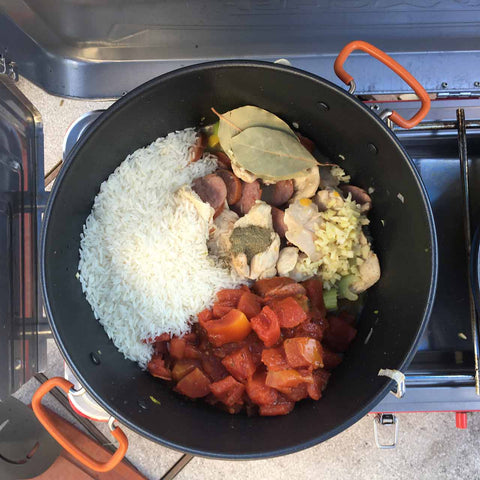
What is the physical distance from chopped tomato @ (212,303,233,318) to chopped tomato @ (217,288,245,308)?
0.01 m

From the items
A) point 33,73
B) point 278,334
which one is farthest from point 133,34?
point 278,334

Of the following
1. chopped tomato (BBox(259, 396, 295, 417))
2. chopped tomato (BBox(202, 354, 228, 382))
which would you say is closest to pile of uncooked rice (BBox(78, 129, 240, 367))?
chopped tomato (BBox(202, 354, 228, 382))

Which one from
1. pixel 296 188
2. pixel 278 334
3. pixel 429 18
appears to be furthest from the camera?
pixel 429 18

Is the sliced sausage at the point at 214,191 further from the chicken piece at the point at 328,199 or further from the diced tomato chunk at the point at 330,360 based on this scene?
the diced tomato chunk at the point at 330,360

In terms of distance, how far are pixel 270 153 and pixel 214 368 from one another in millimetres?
644

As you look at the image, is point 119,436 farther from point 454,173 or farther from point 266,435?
point 454,173

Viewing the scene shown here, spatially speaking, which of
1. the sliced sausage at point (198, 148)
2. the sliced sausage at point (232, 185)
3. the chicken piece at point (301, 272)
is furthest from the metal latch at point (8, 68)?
the chicken piece at point (301, 272)

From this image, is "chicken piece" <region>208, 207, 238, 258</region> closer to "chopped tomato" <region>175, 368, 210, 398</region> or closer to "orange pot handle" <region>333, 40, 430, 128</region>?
"chopped tomato" <region>175, 368, 210, 398</region>

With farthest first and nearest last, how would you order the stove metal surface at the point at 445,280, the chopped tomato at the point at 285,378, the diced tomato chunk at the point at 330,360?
the stove metal surface at the point at 445,280 < the diced tomato chunk at the point at 330,360 < the chopped tomato at the point at 285,378

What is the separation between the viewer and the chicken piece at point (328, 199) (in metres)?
1.34

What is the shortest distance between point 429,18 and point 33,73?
53.5 inches

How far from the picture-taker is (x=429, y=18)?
58.3 inches

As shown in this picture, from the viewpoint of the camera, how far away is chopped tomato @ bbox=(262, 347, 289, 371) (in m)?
1.23

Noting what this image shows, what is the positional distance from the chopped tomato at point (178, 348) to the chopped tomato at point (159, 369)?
0.14 feet
